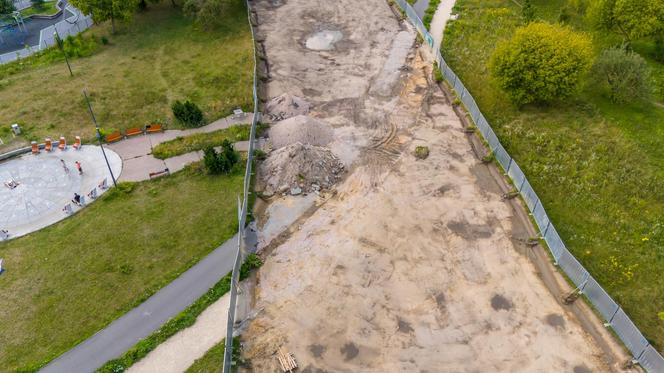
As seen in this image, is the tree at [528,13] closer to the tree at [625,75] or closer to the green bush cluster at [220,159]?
the tree at [625,75]

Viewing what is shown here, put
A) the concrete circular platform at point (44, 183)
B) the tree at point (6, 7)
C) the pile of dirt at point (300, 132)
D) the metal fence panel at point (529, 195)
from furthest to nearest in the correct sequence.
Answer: the tree at point (6, 7) < the pile of dirt at point (300, 132) < the concrete circular platform at point (44, 183) < the metal fence panel at point (529, 195)

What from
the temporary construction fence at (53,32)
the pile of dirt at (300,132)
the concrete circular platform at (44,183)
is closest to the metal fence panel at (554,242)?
the pile of dirt at (300,132)

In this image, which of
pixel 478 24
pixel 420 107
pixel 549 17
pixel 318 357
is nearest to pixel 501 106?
pixel 420 107

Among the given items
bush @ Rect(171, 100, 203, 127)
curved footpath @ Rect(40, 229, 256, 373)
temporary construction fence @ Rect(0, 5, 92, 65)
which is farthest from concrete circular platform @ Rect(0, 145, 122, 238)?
temporary construction fence @ Rect(0, 5, 92, 65)

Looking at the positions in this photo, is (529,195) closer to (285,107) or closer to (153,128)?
(285,107)

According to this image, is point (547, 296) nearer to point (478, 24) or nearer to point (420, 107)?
point (420, 107)

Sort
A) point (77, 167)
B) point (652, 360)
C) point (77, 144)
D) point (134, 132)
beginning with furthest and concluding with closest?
point (134, 132) → point (77, 144) → point (77, 167) → point (652, 360)

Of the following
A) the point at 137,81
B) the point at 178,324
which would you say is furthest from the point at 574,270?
the point at 137,81
